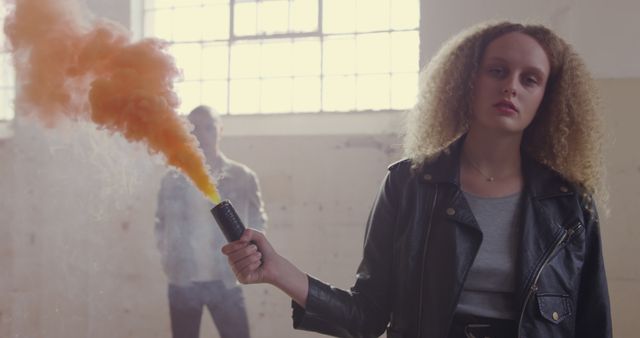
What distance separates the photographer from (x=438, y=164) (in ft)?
4.04

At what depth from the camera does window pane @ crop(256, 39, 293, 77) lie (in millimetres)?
3512

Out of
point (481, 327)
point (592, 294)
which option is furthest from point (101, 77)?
point (592, 294)

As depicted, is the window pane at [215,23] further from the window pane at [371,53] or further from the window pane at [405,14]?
the window pane at [405,14]

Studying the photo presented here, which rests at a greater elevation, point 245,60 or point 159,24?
point 159,24

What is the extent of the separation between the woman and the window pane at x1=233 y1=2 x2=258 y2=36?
240cm

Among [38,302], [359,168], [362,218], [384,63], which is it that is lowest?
[38,302]

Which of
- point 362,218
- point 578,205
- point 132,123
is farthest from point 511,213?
point 362,218

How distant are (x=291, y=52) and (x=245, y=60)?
10.9 inches

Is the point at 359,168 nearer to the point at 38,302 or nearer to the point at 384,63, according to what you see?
A: the point at 384,63

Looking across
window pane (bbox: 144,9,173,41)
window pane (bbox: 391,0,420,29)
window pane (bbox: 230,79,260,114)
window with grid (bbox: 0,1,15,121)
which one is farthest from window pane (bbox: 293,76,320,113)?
window with grid (bbox: 0,1,15,121)

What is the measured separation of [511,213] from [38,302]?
258 cm

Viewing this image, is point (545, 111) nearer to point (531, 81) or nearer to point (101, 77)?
point (531, 81)

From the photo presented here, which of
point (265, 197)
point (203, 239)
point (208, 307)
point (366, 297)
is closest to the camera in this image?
point (366, 297)

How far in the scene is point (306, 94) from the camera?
11.3 ft
